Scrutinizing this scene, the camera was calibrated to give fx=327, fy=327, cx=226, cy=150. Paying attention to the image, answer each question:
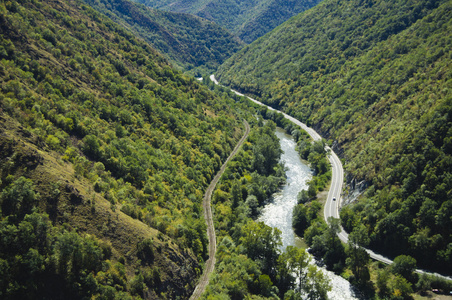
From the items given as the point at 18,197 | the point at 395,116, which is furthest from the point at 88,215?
the point at 395,116

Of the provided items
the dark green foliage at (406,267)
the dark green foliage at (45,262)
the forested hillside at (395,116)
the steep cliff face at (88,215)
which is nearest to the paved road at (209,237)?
the steep cliff face at (88,215)

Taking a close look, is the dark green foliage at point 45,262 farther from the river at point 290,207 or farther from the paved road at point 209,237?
the river at point 290,207

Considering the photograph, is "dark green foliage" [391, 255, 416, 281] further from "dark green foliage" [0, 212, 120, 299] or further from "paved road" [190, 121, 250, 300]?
"dark green foliage" [0, 212, 120, 299]

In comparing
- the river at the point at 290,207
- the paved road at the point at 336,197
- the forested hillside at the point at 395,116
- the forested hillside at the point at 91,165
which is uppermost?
the forested hillside at the point at 395,116

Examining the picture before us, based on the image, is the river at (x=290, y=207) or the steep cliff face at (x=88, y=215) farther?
the river at (x=290, y=207)

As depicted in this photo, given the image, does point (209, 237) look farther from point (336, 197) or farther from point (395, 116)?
Answer: point (395, 116)

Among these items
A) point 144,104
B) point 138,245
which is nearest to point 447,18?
point 144,104
